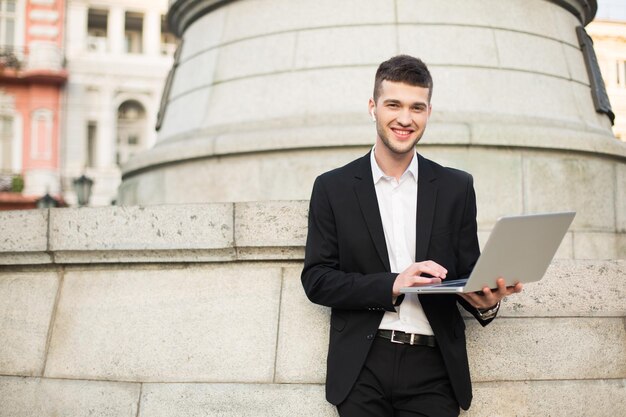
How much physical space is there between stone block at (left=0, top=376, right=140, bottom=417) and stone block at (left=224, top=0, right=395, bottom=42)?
193 inches

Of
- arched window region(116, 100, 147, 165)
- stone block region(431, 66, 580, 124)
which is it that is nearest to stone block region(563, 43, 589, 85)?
stone block region(431, 66, 580, 124)

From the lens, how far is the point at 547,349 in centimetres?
417

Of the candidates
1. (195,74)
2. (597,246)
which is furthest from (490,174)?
(195,74)

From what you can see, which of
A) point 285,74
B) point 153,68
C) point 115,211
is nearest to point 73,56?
point 153,68

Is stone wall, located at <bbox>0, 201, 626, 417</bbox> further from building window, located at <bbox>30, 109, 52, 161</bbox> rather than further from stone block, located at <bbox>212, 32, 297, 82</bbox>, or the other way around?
building window, located at <bbox>30, 109, 52, 161</bbox>

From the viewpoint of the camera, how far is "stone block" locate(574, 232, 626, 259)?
24.8ft

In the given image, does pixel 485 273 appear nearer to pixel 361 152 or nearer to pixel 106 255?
pixel 106 255

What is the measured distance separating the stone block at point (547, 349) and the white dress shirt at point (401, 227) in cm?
98

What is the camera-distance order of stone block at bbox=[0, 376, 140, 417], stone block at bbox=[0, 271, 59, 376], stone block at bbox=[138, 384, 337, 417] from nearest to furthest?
stone block at bbox=[138, 384, 337, 417] < stone block at bbox=[0, 376, 140, 417] < stone block at bbox=[0, 271, 59, 376]

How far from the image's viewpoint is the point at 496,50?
8102 mm

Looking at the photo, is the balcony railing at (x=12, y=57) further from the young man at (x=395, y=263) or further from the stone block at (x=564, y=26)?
the young man at (x=395, y=263)

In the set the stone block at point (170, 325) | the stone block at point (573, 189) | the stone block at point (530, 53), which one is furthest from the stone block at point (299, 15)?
the stone block at point (170, 325)

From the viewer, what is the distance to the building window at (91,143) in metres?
36.7

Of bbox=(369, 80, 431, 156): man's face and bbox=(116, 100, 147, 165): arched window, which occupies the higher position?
bbox=(116, 100, 147, 165): arched window
